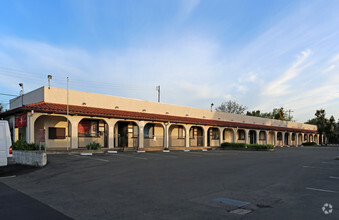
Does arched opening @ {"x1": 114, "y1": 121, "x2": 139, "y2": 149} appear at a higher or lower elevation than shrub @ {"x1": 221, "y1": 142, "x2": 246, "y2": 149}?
higher

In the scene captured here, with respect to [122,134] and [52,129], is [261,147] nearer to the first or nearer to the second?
[122,134]

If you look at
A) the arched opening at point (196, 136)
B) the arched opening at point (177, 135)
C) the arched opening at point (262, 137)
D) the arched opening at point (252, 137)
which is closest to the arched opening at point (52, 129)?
the arched opening at point (177, 135)

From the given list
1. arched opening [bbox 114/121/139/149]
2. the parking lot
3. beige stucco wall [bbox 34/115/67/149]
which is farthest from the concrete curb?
arched opening [bbox 114/121/139/149]

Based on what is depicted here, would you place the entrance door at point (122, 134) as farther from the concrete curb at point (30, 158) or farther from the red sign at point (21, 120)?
the concrete curb at point (30, 158)

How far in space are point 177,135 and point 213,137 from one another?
7583mm

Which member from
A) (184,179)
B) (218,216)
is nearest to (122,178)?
(184,179)

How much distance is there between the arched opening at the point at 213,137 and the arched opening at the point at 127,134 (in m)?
12.6

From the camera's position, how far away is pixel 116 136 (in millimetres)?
25766

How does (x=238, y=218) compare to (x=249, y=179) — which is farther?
(x=249, y=179)

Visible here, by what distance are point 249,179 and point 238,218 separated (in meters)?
5.15

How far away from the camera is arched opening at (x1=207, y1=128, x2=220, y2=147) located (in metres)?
36.8

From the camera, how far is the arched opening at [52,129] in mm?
21438

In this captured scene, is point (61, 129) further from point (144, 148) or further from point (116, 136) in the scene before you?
point (144, 148)

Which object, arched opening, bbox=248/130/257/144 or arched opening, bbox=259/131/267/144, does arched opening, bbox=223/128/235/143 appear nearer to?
arched opening, bbox=248/130/257/144
